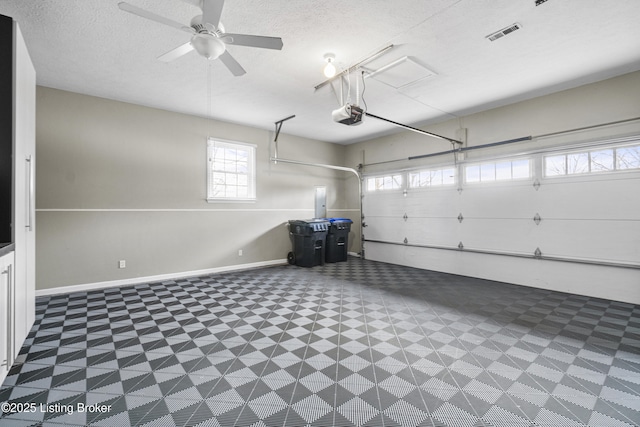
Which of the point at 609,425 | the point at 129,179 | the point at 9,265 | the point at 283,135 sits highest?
the point at 283,135

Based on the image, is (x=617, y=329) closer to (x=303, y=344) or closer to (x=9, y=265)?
(x=303, y=344)

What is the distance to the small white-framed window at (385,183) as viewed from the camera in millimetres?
6996

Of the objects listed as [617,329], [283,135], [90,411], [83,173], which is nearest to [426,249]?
[617,329]

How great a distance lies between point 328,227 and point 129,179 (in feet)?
13.4

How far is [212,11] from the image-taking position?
2.19 m

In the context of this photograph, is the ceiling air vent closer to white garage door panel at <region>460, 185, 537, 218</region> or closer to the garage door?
the garage door

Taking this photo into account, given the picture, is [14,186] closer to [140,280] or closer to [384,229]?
[140,280]

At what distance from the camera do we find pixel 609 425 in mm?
1720

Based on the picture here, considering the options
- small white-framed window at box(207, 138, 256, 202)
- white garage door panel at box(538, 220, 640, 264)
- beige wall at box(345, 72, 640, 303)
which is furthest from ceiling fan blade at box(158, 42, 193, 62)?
white garage door panel at box(538, 220, 640, 264)

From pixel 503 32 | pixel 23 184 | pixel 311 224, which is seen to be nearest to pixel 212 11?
pixel 23 184

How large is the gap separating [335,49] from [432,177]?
3914 millimetres

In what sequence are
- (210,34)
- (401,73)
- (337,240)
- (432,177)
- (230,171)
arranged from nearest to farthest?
1. (210,34)
2. (401,73)
3. (230,171)
4. (432,177)
5. (337,240)

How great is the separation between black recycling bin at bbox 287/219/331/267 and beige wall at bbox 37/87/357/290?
1.75 feet

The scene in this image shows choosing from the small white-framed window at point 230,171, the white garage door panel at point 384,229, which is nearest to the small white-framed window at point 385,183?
the white garage door panel at point 384,229
